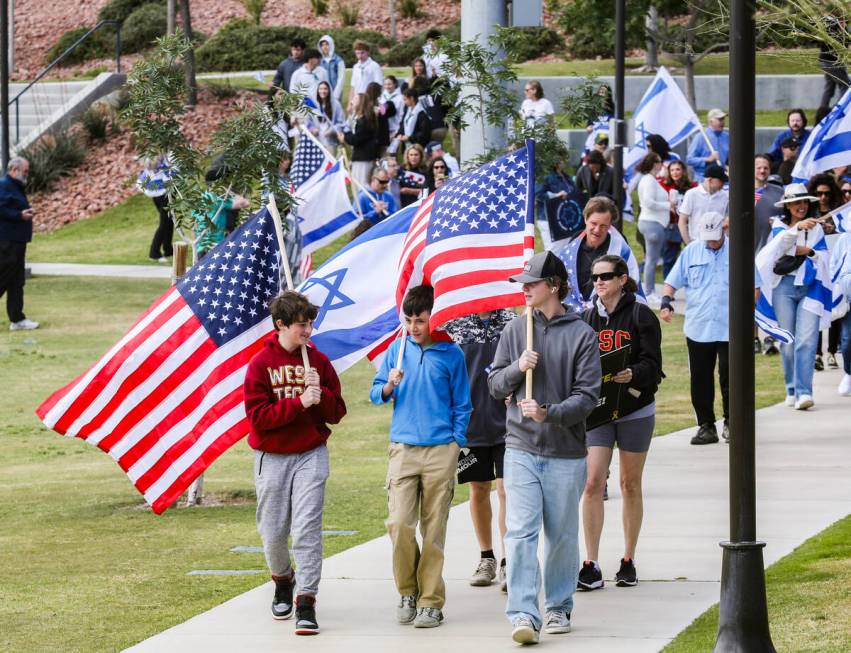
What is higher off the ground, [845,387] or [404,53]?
[404,53]

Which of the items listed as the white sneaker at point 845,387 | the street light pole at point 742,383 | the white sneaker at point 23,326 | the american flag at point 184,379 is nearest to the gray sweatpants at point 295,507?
the american flag at point 184,379

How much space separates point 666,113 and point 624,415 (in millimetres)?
13035

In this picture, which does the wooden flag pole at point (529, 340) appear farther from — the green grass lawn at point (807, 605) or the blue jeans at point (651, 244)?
the blue jeans at point (651, 244)

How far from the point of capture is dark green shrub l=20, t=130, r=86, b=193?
32.6 m

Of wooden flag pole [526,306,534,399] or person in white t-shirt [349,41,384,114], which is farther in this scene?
person in white t-shirt [349,41,384,114]

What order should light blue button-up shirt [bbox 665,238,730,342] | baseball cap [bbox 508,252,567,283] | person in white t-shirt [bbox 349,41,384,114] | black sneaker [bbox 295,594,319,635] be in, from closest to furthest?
baseball cap [bbox 508,252,567,283] → black sneaker [bbox 295,594,319,635] → light blue button-up shirt [bbox 665,238,730,342] → person in white t-shirt [bbox 349,41,384,114]

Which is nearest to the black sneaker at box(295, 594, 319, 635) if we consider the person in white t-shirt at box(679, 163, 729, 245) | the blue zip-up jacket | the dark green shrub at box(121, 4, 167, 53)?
the blue zip-up jacket

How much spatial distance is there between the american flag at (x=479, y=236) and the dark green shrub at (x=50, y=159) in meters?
24.2

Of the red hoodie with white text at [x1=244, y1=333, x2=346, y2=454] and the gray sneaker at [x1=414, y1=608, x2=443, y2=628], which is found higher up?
the red hoodie with white text at [x1=244, y1=333, x2=346, y2=454]

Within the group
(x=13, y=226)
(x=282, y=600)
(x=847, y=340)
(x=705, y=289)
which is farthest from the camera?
(x=13, y=226)

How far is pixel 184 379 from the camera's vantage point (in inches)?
403

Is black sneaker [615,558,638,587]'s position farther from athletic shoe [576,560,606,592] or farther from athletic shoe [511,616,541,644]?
athletic shoe [511,616,541,644]

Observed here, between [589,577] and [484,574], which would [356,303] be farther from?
[589,577]

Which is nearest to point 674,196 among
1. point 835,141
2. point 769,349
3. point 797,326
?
point 769,349
